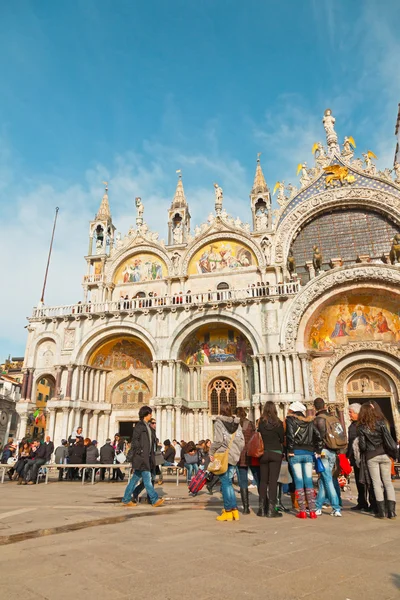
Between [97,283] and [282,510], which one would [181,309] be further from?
[282,510]

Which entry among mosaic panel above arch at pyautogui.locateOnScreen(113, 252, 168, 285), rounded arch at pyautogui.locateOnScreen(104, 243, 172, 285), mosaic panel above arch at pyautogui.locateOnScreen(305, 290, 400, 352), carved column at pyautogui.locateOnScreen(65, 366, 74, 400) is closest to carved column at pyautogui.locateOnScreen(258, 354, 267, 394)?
mosaic panel above arch at pyautogui.locateOnScreen(305, 290, 400, 352)

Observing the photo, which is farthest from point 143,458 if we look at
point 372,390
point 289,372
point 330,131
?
point 330,131

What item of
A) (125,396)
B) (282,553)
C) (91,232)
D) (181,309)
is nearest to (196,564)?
(282,553)

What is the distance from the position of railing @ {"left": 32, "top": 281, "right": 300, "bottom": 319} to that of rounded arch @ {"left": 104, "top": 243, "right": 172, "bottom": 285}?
3044 mm

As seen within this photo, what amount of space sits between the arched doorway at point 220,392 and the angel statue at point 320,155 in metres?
14.7

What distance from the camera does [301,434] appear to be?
22.0 ft

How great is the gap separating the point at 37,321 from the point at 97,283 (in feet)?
14.1

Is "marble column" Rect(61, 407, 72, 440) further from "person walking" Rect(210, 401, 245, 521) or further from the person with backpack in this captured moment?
the person with backpack

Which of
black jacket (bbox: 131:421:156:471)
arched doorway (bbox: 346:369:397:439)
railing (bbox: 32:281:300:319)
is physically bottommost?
black jacket (bbox: 131:421:156:471)

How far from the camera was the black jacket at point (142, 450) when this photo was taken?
25.2 feet

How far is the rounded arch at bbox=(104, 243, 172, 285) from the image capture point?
27.3m

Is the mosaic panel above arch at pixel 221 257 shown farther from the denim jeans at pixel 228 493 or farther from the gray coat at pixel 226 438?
the denim jeans at pixel 228 493

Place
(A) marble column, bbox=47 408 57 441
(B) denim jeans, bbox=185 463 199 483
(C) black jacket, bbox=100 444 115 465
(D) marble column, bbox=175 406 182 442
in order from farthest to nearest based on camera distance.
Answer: (A) marble column, bbox=47 408 57 441, (D) marble column, bbox=175 406 182 442, (C) black jacket, bbox=100 444 115 465, (B) denim jeans, bbox=185 463 199 483

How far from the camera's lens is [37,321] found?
82.4ft
